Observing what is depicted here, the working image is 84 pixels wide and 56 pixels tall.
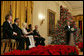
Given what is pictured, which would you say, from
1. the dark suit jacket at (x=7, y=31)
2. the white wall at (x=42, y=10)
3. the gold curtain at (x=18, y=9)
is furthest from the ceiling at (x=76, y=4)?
the dark suit jacket at (x=7, y=31)

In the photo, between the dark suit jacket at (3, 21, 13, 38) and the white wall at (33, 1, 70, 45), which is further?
the white wall at (33, 1, 70, 45)

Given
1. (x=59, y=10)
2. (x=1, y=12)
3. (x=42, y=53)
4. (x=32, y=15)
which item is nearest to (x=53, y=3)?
(x=59, y=10)

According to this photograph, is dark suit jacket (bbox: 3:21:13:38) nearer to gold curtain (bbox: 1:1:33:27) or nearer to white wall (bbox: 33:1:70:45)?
gold curtain (bbox: 1:1:33:27)

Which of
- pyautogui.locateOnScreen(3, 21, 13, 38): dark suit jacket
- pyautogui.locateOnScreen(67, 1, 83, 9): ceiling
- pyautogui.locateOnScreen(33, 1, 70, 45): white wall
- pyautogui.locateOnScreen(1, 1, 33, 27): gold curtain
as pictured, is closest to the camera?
pyautogui.locateOnScreen(3, 21, 13, 38): dark suit jacket

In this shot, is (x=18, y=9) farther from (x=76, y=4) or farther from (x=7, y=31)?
(x=76, y=4)

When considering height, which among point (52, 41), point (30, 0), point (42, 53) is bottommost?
point (52, 41)

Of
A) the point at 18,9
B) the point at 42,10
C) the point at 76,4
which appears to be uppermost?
the point at 76,4

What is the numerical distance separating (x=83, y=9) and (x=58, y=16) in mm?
5301

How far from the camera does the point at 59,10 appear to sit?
12359mm

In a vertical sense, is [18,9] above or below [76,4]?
below

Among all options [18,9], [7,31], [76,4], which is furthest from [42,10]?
[76,4]

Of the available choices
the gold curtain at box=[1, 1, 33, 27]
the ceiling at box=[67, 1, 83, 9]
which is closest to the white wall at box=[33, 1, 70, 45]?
the gold curtain at box=[1, 1, 33, 27]

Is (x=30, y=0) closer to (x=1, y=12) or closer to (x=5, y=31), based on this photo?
(x=1, y=12)

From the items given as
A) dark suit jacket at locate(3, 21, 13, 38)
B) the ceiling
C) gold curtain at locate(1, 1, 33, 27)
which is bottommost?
dark suit jacket at locate(3, 21, 13, 38)
